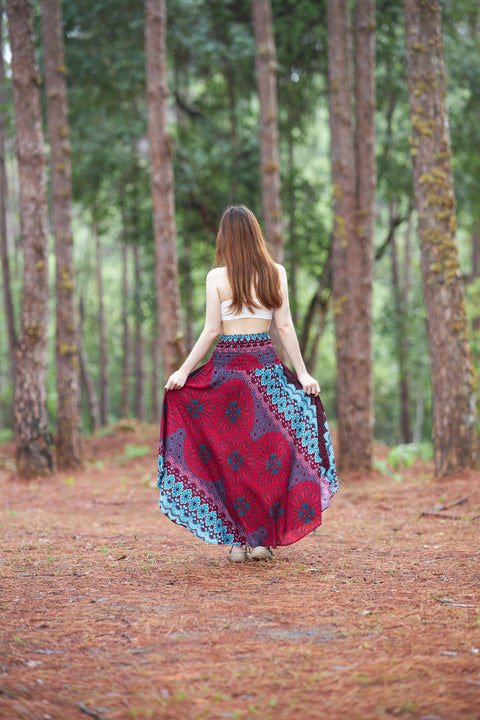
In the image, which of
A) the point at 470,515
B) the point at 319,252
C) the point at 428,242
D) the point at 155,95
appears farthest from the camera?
the point at 319,252

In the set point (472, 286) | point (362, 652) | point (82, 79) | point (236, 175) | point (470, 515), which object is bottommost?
point (470, 515)

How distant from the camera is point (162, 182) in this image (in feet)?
38.4

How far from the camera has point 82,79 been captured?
16.1 meters

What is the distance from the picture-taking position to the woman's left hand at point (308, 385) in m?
5.21

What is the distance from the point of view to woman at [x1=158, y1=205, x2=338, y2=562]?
5.09m

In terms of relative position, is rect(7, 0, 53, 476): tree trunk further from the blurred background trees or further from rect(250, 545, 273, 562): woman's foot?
rect(250, 545, 273, 562): woman's foot

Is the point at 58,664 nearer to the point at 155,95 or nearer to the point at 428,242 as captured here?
the point at 428,242

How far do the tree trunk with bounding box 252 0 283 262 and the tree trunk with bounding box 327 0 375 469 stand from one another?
1258 millimetres

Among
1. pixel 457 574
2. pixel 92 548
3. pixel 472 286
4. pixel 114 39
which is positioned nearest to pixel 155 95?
pixel 114 39

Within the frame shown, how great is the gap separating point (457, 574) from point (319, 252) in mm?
14979

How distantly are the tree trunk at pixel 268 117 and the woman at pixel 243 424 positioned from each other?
7.71 meters

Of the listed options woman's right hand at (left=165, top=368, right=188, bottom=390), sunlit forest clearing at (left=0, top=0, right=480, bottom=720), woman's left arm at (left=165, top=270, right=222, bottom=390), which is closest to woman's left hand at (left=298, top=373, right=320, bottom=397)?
woman's left arm at (left=165, top=270, right=222, bottom=390)

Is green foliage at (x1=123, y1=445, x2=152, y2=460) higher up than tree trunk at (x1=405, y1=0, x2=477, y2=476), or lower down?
lower down

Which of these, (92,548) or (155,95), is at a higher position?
(155,95)
